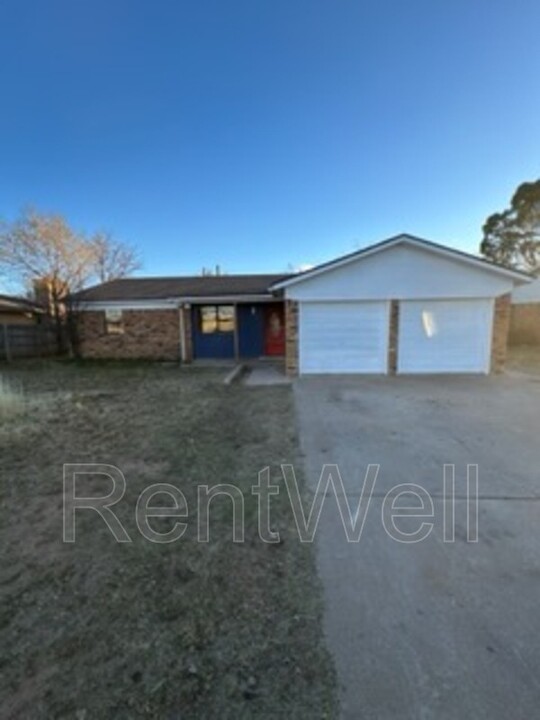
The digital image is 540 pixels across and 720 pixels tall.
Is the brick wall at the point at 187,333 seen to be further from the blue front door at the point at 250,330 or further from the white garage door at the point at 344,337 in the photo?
the white garage door at the point at 344,337

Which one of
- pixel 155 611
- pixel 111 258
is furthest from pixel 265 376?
pixel 111 258

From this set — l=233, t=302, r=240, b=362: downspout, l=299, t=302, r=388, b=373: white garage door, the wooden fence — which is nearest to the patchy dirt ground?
l=299, t=302, r=388, b=373: white garage door

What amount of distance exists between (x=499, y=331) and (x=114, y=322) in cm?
1443

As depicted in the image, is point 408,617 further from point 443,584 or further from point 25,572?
point 25,572

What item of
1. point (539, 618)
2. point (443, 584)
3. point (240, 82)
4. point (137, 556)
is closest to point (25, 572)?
point (137, 556)

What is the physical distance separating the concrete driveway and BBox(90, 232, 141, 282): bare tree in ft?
103

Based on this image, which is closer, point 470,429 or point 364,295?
point 470,429

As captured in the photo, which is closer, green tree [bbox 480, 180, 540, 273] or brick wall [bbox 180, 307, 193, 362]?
brick wall [bbox 180, 307, 193, 362]

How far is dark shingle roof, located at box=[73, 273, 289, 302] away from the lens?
47.8 ft

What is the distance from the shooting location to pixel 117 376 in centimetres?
1183

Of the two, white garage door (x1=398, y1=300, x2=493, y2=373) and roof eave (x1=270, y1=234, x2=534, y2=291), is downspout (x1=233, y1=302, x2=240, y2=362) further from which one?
white garage door (x1=398, y1=300, x2=493, y2=373)

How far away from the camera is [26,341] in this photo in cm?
1571

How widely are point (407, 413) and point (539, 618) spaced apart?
4943 mm

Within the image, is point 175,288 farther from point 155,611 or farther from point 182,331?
point 155,611
